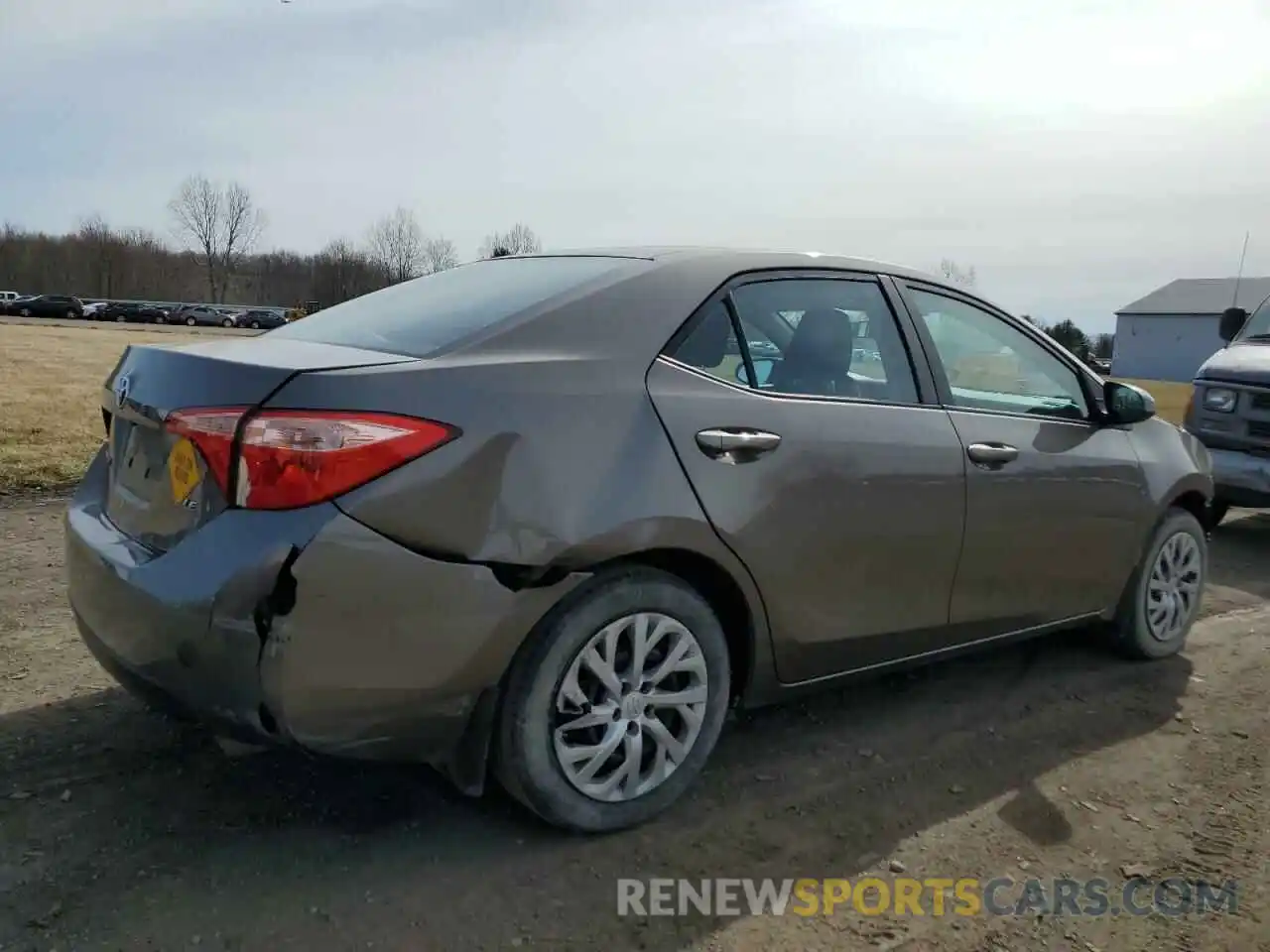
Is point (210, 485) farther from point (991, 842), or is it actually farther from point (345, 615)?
point (991, 842)

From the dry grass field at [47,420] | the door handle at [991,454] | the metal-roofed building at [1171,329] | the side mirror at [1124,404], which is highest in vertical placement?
the metal-roofed building at [1171,329]

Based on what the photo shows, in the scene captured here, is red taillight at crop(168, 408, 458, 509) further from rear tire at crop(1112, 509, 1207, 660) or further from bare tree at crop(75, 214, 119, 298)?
bare tree at crop(75, 214, 119, 298)

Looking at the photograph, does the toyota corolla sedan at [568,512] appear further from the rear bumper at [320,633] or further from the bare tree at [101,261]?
the bare tree at [101,261]

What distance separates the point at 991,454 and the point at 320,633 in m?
2.40

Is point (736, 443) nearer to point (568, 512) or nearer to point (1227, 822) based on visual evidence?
point (568, 512)

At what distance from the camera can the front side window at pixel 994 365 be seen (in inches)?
148

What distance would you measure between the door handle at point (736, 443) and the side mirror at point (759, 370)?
0.18 m

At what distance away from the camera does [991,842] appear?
3023 millimetres

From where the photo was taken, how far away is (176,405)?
266cm

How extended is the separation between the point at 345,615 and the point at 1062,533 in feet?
9.21

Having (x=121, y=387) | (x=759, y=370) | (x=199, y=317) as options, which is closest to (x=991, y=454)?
(x=759, y=370)

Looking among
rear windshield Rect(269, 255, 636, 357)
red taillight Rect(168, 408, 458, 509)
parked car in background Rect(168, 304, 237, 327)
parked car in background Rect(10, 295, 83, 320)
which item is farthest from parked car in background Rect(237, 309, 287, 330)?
red taillight Rect(168, 408, 458, 509)

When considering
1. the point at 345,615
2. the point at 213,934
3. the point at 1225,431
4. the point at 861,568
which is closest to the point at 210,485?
the point at 345,615

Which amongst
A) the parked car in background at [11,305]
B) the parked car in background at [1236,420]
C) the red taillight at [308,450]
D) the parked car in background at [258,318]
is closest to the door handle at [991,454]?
the red taillight at [308,450]
